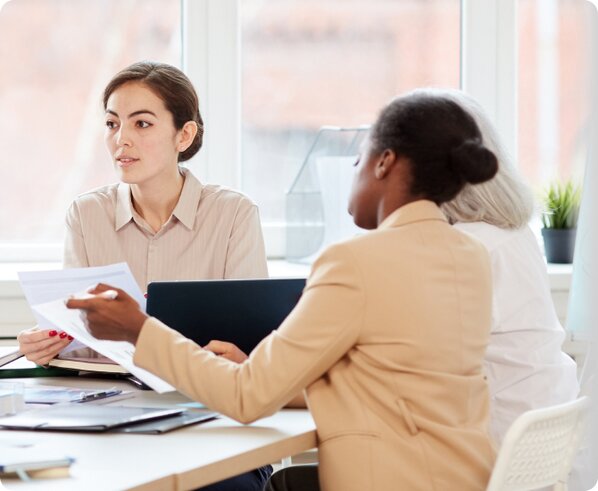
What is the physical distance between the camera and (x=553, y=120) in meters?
3.49

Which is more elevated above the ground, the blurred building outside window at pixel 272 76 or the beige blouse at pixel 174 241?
the blurred building outside window at pixel 272 76

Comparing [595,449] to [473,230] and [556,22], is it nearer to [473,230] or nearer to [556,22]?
[473,230]

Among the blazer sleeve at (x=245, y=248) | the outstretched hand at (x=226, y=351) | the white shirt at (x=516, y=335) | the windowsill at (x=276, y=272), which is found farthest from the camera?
the windowsill at (x=276, y=272)

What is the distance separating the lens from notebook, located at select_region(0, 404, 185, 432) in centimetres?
152

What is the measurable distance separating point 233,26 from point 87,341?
184 centimetres

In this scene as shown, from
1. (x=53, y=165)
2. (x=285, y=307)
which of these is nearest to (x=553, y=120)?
(x=53, y=165)

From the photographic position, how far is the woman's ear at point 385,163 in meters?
1.53

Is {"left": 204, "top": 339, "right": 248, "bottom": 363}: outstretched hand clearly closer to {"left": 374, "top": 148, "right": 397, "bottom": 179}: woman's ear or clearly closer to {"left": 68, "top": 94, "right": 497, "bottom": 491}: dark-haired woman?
{"left": 68, "top": 94, "right": 497, "bottom": 491}: dark-haired woman

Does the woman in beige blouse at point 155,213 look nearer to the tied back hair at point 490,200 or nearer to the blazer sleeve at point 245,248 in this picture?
the blazer sleeve at point 245,248

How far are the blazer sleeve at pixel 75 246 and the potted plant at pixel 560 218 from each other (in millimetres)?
1629

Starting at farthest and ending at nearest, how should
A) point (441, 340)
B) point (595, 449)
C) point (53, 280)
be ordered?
point (595, 449) < point (53, 280) < point (441, 340)

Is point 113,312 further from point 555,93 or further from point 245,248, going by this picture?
point 555,93

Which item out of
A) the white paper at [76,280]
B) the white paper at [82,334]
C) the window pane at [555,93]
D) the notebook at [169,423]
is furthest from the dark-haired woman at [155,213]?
the window pane at [555,93]

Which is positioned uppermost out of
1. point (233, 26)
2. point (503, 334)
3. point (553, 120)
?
point (233, 26)
